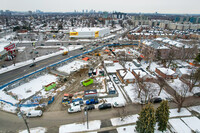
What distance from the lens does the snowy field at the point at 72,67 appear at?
3647 centimetres

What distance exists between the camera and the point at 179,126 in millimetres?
17891

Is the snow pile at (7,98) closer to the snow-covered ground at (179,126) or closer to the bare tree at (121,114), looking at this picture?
the bare tree at (121,114)

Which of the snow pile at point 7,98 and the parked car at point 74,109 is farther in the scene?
the snow pile at point 7,98

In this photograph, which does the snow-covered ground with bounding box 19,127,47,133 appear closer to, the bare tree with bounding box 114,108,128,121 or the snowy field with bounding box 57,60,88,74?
the bare tree with bounding box 114,108,128,121

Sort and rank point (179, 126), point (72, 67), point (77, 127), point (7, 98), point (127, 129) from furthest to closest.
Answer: point (72, 67) < point (7, 98) < point (179, 126) < point (77, 127) < point (127, 129)

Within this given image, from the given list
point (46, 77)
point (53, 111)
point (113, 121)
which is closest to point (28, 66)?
point (46, 77)

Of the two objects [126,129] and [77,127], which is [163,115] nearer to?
[126,129]

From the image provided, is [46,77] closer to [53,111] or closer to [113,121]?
[53,111]

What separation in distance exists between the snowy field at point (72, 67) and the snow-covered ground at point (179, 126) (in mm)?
26913

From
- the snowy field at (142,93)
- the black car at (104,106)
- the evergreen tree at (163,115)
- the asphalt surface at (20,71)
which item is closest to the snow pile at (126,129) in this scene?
the evergreen tree at (163,115)

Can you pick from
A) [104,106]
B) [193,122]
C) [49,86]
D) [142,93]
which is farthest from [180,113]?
[49,86]

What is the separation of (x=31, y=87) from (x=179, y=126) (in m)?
30.2

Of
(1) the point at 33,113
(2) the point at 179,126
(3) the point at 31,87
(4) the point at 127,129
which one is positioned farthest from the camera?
(3) the point at 31,87

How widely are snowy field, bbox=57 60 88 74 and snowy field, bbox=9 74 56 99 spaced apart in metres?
4.83
